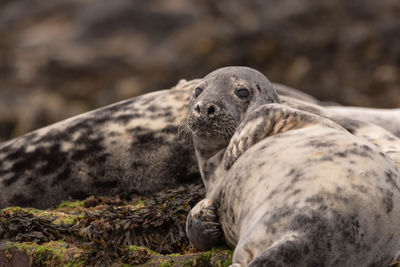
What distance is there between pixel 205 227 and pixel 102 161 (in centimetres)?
226

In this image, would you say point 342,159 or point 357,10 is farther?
point 357,10

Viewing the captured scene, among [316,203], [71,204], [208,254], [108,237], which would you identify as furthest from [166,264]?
[71,204]

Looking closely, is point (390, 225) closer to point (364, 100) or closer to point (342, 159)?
point (342, 159)

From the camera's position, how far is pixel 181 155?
571 cm

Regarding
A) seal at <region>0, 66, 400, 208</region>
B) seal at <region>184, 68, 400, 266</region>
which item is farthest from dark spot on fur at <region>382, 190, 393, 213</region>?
seal at <region>0, 66, 400, 208</region>

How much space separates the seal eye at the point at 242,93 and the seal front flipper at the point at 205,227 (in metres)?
0.70

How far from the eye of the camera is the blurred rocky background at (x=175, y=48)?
15328 mm

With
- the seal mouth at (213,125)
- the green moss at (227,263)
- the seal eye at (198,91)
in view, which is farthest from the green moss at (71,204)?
the green moss at (227,263)

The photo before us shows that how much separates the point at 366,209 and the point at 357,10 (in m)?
15.1

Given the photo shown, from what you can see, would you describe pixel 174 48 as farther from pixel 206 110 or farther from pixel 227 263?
pixel 227 263

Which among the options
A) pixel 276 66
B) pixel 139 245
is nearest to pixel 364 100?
pixel 276 66

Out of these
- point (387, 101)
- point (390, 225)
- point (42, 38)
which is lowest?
point (387, 101)

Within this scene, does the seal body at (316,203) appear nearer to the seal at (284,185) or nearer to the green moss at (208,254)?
the seal at (284,185)

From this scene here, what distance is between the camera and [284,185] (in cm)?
314
